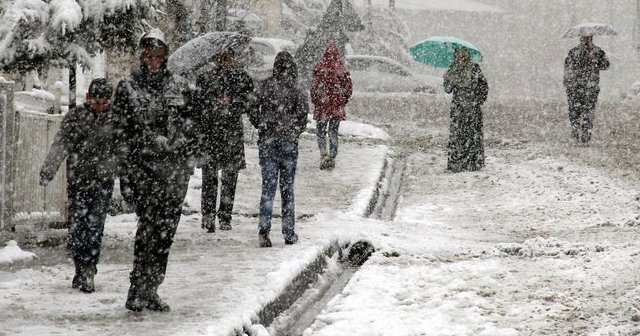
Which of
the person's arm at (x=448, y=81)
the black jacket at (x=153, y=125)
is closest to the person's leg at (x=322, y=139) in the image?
the person's arm at (x=448, y=81)

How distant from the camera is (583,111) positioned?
723 inches

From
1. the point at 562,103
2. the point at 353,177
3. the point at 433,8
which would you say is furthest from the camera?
the point at 433,8

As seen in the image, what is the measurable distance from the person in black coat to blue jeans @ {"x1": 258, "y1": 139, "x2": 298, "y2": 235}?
2129mm

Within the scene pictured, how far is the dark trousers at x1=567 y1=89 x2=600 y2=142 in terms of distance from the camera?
18.2 metres

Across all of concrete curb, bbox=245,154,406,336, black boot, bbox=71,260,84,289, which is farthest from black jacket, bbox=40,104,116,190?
concrete curb, bbox=245,154,406,336

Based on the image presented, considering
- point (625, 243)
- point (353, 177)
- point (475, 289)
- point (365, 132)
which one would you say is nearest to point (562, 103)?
point (365, 132)

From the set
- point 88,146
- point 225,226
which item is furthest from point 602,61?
A: point 88,146

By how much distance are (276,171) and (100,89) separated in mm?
2410

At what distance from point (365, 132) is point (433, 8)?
35017mm

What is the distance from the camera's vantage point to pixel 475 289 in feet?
26.7

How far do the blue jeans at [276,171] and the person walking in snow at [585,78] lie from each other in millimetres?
9982

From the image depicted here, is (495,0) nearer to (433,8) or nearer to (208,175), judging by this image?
(433,8)

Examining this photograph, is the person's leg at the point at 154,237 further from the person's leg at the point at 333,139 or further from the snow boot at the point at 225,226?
the person's leg at the point at 333,139

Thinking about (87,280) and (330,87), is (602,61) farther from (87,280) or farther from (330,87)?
(87,280)
